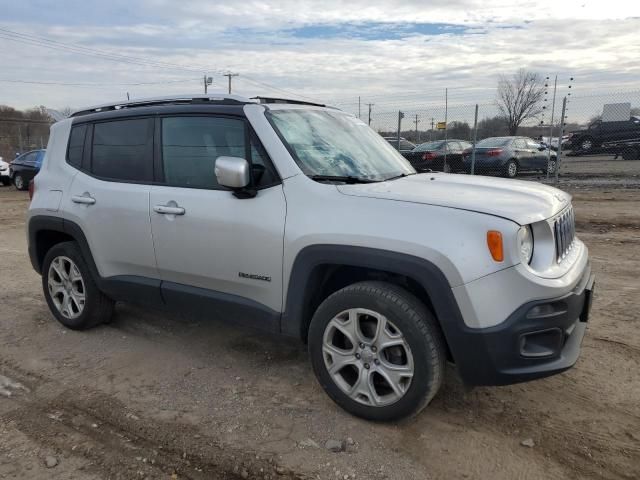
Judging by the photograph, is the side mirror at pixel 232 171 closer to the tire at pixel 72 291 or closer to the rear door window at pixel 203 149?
the rear door window at pixel 203 149

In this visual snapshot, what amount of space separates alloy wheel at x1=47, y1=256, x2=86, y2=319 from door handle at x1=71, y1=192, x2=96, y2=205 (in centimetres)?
55

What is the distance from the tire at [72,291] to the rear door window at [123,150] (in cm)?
79

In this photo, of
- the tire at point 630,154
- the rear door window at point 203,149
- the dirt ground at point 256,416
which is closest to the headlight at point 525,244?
the dirt ground at point 256,416

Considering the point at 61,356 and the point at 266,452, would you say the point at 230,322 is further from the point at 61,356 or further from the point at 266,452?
the point at 61,356

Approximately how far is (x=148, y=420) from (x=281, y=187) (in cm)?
161

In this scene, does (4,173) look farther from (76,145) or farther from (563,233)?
(563,233)

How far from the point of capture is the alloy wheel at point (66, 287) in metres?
4.56

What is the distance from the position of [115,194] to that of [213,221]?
41.9 inches

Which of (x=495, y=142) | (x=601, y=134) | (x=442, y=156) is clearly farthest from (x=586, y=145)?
(x=442, y=156)

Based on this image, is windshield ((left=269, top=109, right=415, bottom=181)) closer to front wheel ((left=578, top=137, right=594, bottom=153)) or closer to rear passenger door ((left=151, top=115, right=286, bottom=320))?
rear passenger door ((left=151, top=115, right=286, bottom=320))

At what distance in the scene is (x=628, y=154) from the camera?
826 inches

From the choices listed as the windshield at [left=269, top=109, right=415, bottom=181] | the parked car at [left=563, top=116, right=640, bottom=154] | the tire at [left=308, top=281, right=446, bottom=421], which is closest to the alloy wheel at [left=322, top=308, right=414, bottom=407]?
the tire at [left=308, top=281, right=446, bottom=421]

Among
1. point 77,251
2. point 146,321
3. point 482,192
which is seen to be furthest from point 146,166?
point 482,192

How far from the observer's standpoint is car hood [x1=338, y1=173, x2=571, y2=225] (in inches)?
111
